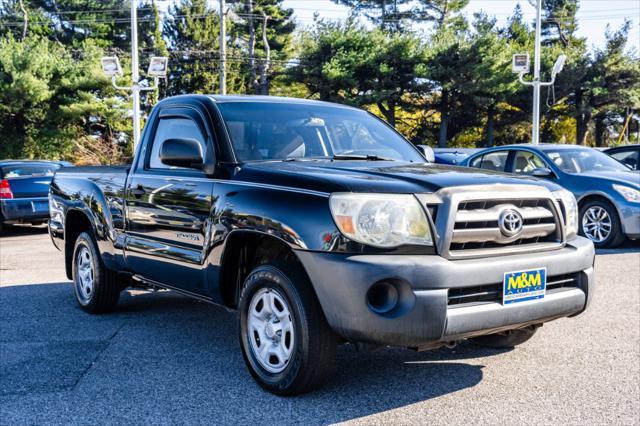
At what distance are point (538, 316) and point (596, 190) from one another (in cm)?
684

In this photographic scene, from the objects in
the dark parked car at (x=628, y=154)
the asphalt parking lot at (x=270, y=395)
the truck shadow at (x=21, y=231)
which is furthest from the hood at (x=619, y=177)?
the truck shadow at (x=21, y=231)

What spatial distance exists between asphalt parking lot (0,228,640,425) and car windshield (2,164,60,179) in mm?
7991

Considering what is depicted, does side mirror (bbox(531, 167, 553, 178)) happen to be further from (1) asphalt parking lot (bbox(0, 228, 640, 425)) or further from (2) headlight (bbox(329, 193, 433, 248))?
(2) headlight (bbox(329, 193, 433, 248))

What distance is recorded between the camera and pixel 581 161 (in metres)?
10.6

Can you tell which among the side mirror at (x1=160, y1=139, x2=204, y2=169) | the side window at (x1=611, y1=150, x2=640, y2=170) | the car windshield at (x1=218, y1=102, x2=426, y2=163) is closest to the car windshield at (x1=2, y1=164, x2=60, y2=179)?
the car windshield at (x1=218, y1=102, x2=426, y2=163)

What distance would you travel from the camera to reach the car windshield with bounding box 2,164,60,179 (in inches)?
523

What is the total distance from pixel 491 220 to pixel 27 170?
1200cm

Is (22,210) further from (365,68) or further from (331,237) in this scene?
(365,68)

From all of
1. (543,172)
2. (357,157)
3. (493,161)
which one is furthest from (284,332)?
(493,161)

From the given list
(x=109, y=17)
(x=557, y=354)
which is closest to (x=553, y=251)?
(x=557, y=354)

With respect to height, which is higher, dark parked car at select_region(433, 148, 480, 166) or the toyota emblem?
dark parked car at select_region(433, 148, 480, 166)

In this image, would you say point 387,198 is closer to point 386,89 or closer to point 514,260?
point 514,260

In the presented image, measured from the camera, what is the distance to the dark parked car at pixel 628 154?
12156mm

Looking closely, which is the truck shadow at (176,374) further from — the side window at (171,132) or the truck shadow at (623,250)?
the truck shadow at (623,250)
